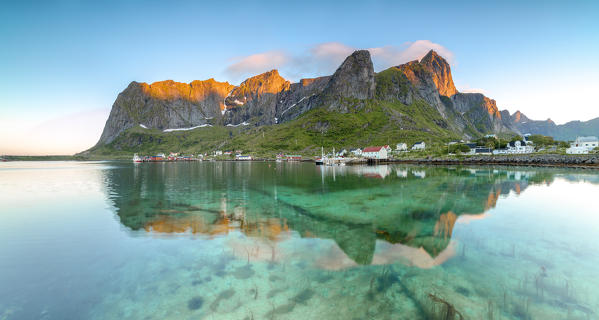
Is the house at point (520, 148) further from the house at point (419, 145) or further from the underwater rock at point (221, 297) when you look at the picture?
the underwater rock at point (221, 297)

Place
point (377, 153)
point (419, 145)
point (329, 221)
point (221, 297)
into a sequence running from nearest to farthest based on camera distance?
point (221, 297)
point (329, 221)
point (377, 153)
point (419, 145)

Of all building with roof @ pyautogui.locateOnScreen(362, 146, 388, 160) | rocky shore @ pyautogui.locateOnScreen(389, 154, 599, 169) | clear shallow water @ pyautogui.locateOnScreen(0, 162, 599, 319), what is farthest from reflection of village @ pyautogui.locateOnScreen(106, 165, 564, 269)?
building with roof @ pyautogui.locateOnScreen(362, 146, 388, 160)

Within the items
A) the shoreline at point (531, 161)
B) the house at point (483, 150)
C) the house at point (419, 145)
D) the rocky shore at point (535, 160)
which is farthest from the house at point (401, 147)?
the rocky shore at point (535, 160)

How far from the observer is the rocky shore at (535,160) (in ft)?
230

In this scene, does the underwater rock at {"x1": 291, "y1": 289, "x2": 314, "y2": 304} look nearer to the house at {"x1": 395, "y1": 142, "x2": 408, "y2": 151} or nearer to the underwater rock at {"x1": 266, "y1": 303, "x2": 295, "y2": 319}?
the underwater rock at {"x1": 266, "y1": 303, "x2": 295, "y2": 319}

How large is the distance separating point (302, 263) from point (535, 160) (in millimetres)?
101553

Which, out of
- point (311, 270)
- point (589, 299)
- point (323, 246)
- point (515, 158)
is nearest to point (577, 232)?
point (589, 299)

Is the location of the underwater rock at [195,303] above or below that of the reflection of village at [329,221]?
above

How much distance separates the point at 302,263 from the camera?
1188cm

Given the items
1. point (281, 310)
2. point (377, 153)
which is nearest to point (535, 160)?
point (377, 153)

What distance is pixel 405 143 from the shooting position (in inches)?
6644

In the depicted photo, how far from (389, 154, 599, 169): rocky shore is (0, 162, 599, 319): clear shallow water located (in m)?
71.2

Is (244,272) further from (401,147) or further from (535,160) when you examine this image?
(401,147)

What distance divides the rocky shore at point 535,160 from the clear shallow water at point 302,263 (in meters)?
71.2
